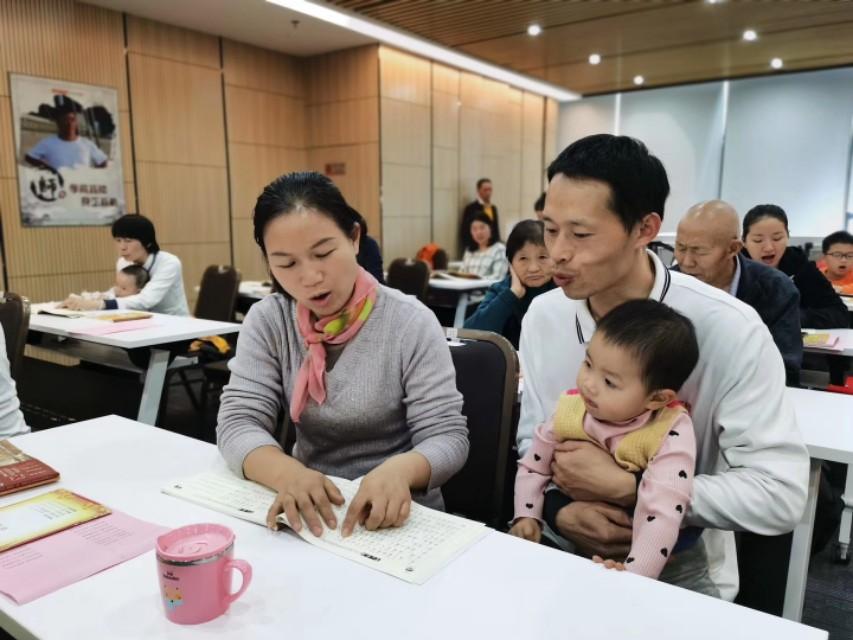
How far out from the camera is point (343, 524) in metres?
1.04

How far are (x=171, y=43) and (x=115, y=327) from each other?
4.38m

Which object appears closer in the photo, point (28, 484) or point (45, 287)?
point (28, 484)

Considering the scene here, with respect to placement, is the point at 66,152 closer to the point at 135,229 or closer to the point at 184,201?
the point at 184,201

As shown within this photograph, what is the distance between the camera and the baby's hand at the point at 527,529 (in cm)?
128

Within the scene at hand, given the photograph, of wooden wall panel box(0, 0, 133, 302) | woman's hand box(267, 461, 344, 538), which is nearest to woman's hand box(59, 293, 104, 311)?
wooden wall panel box(0, 0, 133, 302)

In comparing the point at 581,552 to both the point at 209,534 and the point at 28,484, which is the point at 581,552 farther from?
the point at 28,484

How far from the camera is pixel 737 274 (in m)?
2.52

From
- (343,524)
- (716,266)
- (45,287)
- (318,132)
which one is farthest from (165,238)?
(343,524)

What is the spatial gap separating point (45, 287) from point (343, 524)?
18.4 feet

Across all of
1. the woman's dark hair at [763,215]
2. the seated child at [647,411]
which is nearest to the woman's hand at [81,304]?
the seated child at [647,411]

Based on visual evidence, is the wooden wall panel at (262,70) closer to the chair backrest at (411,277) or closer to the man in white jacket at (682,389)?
the chair backrest at (411,277)

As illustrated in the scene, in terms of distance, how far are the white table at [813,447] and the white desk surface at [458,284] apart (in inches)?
134

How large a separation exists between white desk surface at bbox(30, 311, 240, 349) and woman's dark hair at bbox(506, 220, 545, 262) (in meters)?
1.41

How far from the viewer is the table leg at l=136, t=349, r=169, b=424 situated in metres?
2.91
